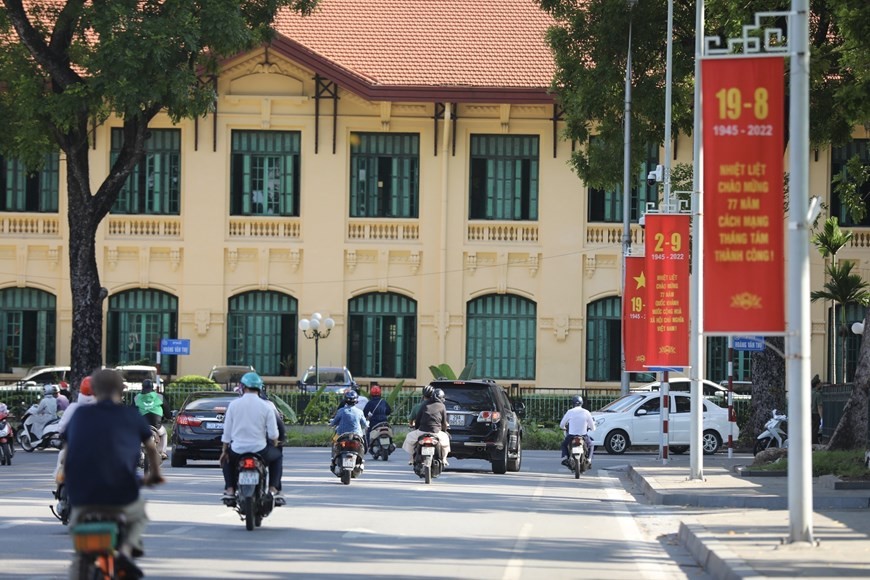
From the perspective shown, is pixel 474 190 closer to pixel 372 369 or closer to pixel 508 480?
pixel 372 369

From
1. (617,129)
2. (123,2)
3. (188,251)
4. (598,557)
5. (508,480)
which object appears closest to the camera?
(598,557)

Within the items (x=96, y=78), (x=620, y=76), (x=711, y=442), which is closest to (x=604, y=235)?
(x=620, y=76)

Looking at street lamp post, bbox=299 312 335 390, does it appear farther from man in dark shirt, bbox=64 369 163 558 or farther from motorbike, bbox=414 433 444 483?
man in dark shirt, bbox=64 369 163 558

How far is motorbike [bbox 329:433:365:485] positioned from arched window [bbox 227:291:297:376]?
1010 inches

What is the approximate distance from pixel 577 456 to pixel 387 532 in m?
13.6

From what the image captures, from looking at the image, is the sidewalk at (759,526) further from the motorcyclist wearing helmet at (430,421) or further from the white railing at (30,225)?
the white railing at (30,225)

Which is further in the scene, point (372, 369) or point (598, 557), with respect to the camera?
point (372, 369)

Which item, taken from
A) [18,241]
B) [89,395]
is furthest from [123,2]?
[89,395]

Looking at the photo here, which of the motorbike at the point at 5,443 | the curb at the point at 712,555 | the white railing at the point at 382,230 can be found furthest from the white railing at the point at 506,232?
the curb at the point at 712,555

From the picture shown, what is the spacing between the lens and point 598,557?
15.7m

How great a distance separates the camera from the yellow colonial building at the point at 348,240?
168 ft

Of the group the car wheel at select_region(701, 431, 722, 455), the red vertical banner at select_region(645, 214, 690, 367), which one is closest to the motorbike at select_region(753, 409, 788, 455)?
the car wheel at select_region(701, 431, 722, 455)

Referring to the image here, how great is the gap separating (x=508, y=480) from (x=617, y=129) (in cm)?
1610

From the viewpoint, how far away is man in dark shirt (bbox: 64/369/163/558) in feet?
32.9
